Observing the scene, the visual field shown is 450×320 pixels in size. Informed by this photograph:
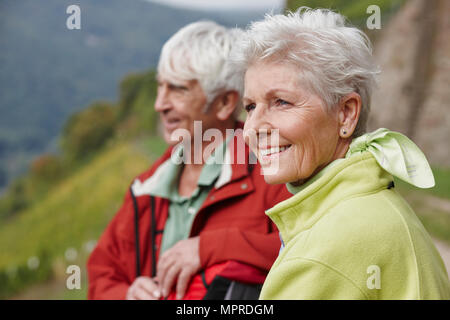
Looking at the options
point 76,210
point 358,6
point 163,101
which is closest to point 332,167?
point 163,101

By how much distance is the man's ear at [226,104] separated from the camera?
8.51 feet

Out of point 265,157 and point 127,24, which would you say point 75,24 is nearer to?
point 265,157

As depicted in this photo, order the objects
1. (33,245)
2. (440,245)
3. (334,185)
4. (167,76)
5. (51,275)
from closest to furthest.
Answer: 1. (334,185)
2. (167,76)
3. (440,245)
4. (51,275)
5. (33,245)

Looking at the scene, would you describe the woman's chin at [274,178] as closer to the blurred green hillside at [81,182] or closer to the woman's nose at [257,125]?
the woman's nose at [257,125]

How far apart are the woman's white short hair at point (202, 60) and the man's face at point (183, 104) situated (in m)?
0.03

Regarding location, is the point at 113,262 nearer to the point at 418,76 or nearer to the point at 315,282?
the point at 315,282

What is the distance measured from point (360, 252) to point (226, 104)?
144 centimetres

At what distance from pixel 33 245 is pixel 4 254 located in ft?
1.28

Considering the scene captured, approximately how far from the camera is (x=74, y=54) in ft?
21.4

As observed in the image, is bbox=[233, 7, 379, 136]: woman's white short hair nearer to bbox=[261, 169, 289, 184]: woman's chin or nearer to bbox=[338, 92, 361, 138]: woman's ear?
bbox=[338, 92, 361, 138]: woman's ear

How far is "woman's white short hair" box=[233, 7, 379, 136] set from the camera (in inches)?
60.4

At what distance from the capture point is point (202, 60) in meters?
2.54

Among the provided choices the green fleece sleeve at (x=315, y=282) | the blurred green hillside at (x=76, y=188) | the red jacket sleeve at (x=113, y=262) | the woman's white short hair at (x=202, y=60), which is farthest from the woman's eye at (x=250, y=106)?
the blurred green hillside at (x=76, y=188)

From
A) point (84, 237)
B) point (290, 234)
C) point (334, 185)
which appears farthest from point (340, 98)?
point (84, 237)
